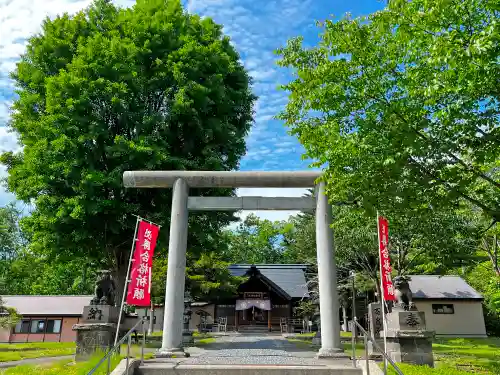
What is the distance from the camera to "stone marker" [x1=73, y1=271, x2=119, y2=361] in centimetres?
1173

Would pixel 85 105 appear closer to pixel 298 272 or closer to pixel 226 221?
pixel 226 221

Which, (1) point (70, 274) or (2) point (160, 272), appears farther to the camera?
(1) point (70, 274)

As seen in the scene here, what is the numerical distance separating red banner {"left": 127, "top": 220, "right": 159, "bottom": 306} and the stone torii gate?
740mm

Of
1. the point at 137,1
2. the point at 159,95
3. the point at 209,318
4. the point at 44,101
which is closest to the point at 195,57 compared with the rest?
the point at 159,95

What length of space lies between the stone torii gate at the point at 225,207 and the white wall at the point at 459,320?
22.1 meters

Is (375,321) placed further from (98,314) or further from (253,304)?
(253,304)

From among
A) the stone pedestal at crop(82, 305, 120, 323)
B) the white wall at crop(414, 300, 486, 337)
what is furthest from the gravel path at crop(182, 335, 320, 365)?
the white wall at crop(414, 300, 486, 337)

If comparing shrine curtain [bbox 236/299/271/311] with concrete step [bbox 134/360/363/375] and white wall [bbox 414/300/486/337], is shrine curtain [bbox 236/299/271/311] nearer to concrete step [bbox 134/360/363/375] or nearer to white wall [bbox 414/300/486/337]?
white wall [bbox 414/300/486/337]

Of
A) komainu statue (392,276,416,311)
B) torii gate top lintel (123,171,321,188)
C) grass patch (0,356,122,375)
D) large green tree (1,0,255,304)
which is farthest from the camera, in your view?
large green tree (1,0,255,304)

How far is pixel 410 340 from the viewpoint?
35.6 feet

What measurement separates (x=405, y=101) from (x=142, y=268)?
26.1 ft

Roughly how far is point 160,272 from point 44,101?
13065 millimetres

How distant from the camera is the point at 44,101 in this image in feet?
52.7

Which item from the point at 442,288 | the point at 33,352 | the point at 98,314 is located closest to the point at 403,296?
the point at 98,314
